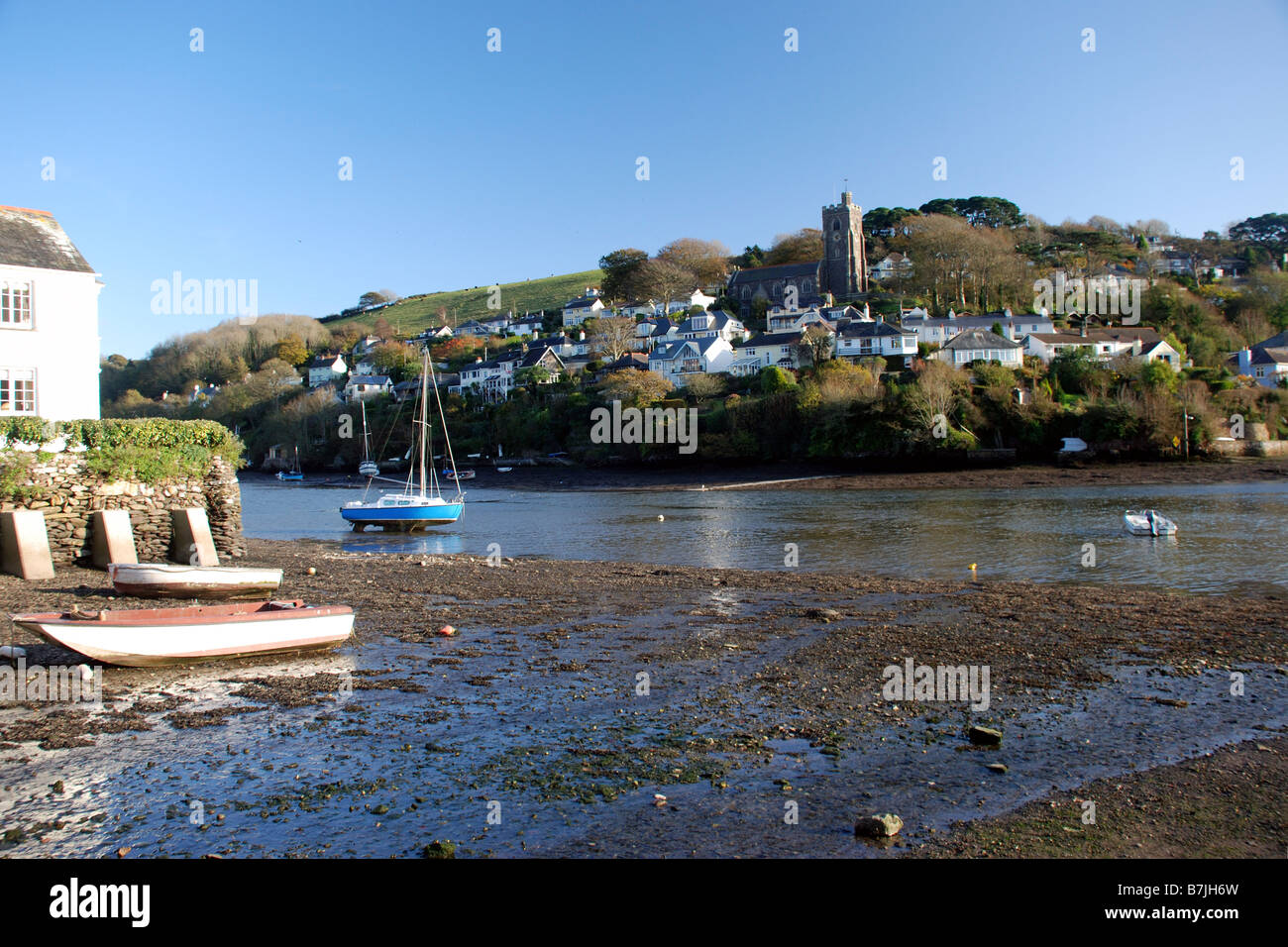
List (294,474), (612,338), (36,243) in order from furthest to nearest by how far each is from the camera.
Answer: (612,338) → (294,474) → (36,243)

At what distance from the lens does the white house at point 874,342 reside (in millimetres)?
83938

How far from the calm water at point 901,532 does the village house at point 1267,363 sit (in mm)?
36471

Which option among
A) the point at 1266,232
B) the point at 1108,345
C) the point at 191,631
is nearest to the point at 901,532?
the point at 191,631

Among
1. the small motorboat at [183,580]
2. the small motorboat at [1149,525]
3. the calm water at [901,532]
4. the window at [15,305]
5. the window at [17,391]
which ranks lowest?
the calm water at [901,532]

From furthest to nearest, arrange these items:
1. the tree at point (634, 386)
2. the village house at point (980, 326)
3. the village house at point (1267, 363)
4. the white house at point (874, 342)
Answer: the village house at point (980, 326) < the tree at point (634, 386) < the white house at point (874, 342) < the village house at point (1267, 363)

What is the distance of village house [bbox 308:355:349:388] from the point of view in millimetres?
138250

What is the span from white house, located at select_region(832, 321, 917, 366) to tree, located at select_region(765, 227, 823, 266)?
54977 mm

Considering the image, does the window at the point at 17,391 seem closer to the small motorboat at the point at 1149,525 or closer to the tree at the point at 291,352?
the small motorboat at the point at 1149,525

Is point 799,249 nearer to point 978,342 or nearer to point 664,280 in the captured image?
point 664,280

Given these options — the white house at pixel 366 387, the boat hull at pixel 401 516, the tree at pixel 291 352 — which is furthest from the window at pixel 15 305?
the tree at pixel 291 352

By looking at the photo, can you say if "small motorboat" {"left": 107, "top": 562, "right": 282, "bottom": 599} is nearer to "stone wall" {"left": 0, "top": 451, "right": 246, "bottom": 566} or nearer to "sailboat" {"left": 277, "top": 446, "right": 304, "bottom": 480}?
"stone wall" {"left": 0, "top": 451, "right": 246, "bottom": 566}

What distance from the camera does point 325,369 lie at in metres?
139

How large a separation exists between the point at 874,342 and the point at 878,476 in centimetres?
2684

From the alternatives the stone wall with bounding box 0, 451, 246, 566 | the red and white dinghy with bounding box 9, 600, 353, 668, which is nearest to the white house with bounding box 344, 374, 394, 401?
the stone wall with bounding box 0, 451, 246, 566
